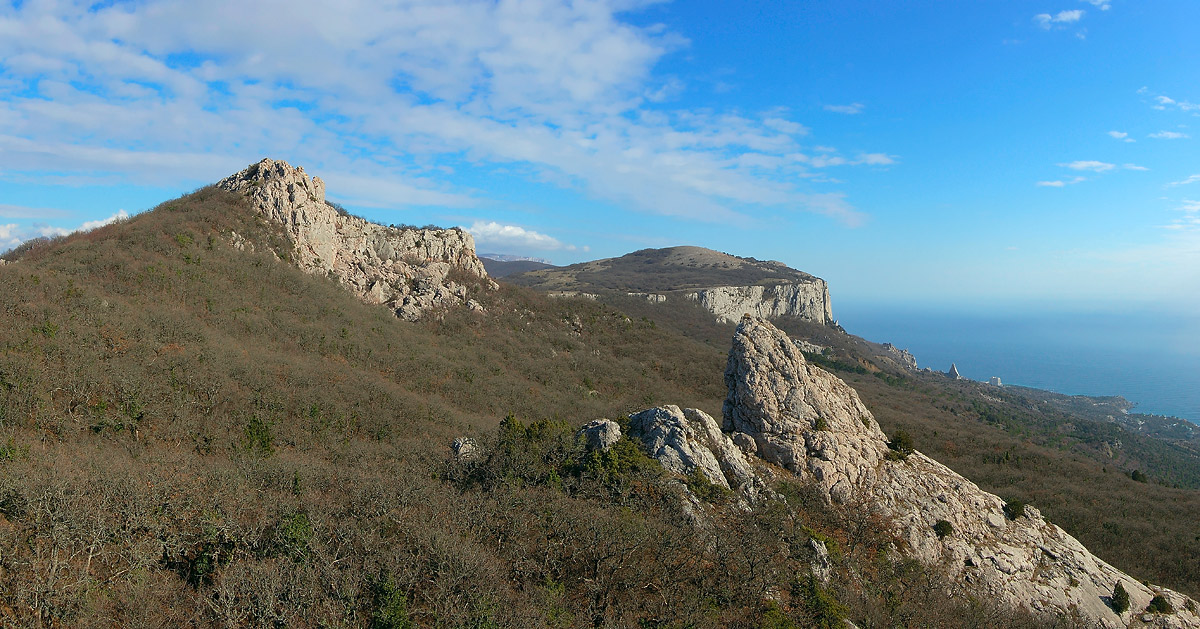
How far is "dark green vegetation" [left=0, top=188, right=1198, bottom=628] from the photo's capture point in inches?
524

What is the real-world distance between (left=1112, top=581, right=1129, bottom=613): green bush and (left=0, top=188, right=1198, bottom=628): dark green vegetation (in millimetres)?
6142

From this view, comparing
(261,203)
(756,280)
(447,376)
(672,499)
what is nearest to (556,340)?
(447,376)

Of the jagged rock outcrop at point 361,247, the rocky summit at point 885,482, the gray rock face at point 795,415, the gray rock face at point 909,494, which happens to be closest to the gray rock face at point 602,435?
the rocky summit at point 885,482

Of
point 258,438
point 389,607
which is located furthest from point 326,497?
point 258,438

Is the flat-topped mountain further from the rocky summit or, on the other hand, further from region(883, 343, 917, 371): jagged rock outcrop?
the rocky summit

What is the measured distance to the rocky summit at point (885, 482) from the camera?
2452cm

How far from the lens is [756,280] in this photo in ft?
597

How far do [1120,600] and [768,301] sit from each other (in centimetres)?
14322

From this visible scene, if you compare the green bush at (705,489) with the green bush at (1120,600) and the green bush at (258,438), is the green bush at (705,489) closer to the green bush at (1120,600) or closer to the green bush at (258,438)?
the green bush at (1120,600)

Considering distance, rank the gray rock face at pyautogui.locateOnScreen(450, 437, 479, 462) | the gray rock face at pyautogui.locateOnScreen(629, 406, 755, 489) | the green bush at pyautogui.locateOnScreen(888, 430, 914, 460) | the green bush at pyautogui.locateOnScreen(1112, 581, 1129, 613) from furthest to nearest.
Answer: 1. the green bush at pyautogui.locateOnScreen(888, 430, 914, 460)
2. the gray rock face at pyautogui.locateOnScreen(450, 437, 479, 462)
3. the gray rock face at pyautogui.locateOnScreen(629, 406, 755, 489)
4. the green bush at pyautogui.locateOnScreen(1112, 581, 1129, 613)

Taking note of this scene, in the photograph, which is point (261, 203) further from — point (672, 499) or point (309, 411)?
point (672, 499)

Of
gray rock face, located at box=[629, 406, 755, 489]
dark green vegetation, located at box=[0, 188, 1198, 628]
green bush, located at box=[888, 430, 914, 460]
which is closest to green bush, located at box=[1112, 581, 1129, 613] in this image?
dark green vegetation, located at box=[0, 188, 1198, 628]

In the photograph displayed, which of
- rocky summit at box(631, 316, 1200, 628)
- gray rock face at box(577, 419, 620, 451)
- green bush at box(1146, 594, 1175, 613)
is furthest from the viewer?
gray rock face at box(577, 419, 620, 451)

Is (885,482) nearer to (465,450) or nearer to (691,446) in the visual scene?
(691,446)
